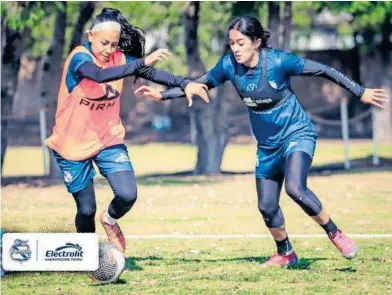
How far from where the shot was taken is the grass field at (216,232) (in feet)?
29.3

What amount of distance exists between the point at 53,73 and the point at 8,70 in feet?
3.35

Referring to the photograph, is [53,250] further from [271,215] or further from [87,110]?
[271,215]

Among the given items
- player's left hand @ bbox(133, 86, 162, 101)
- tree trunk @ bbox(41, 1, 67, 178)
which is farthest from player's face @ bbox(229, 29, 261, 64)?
tree trunk @ bbox(41, 1, 67, 178)

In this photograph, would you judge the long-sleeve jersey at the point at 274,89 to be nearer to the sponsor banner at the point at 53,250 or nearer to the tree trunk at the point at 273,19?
the sponsor banner at the point at 53,250

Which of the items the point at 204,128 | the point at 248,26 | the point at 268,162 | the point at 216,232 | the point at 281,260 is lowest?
the point at 204,128

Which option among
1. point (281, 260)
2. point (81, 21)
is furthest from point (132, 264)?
point (81, 21)

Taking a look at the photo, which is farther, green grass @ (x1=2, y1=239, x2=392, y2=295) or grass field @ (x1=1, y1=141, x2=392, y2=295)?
grass field @ (x1=1, y1=141, x2=392, y2=295)

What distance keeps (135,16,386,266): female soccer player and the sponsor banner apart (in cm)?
143

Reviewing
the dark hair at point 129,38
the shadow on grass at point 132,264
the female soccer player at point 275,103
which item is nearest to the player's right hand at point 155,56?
the female soccer player at point 275,103

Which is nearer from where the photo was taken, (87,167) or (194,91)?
(194,91)

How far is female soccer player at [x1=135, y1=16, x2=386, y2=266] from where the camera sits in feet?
30.8

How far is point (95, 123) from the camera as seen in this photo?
31.2ft

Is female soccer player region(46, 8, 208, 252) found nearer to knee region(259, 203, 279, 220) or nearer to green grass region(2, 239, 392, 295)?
green grass region(2, 239, 392, 295)

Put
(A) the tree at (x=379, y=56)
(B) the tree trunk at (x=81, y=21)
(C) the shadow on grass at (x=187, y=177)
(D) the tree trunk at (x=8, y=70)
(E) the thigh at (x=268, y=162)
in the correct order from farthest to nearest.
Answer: (A) the tree at (x=379, y=56), (B) the tree trunk at (x=81, y=21), (D) the tree trunk at (x=8, y=70), (C) the shadow on grass at (x=187, y=177), (E) the thigh at (x=268, y=162)
